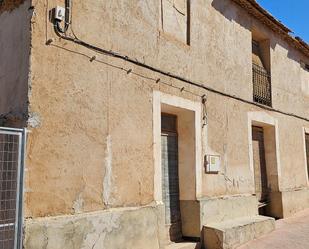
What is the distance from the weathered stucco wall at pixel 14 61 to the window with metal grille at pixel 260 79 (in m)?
6.35

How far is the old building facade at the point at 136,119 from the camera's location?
461 cm

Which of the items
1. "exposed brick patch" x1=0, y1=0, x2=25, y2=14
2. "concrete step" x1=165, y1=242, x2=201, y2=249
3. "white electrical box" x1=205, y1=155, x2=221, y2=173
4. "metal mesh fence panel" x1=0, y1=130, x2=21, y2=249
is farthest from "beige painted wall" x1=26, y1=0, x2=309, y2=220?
"concrete step" x1=165, y1=242, x2=201, y2=249

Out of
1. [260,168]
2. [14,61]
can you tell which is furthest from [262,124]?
[14,61]

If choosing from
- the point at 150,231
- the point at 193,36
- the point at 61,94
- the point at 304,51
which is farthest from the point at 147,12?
the point at 304,51

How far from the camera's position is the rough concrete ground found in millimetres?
7023

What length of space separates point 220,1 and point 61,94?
506cm

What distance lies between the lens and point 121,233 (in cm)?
526

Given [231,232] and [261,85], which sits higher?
[261,85]

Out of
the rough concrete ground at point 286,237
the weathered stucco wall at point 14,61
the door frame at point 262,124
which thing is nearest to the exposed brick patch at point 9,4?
the weathered stucco wall at point 14,61

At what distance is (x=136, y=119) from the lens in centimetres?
587

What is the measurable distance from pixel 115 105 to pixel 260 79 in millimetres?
→ 5744

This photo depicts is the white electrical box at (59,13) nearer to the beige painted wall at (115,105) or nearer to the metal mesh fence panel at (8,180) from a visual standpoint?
the beige painted wall at (115,105)

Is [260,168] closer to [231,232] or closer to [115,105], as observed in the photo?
[231,232]

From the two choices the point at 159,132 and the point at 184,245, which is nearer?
the point at 159,132
